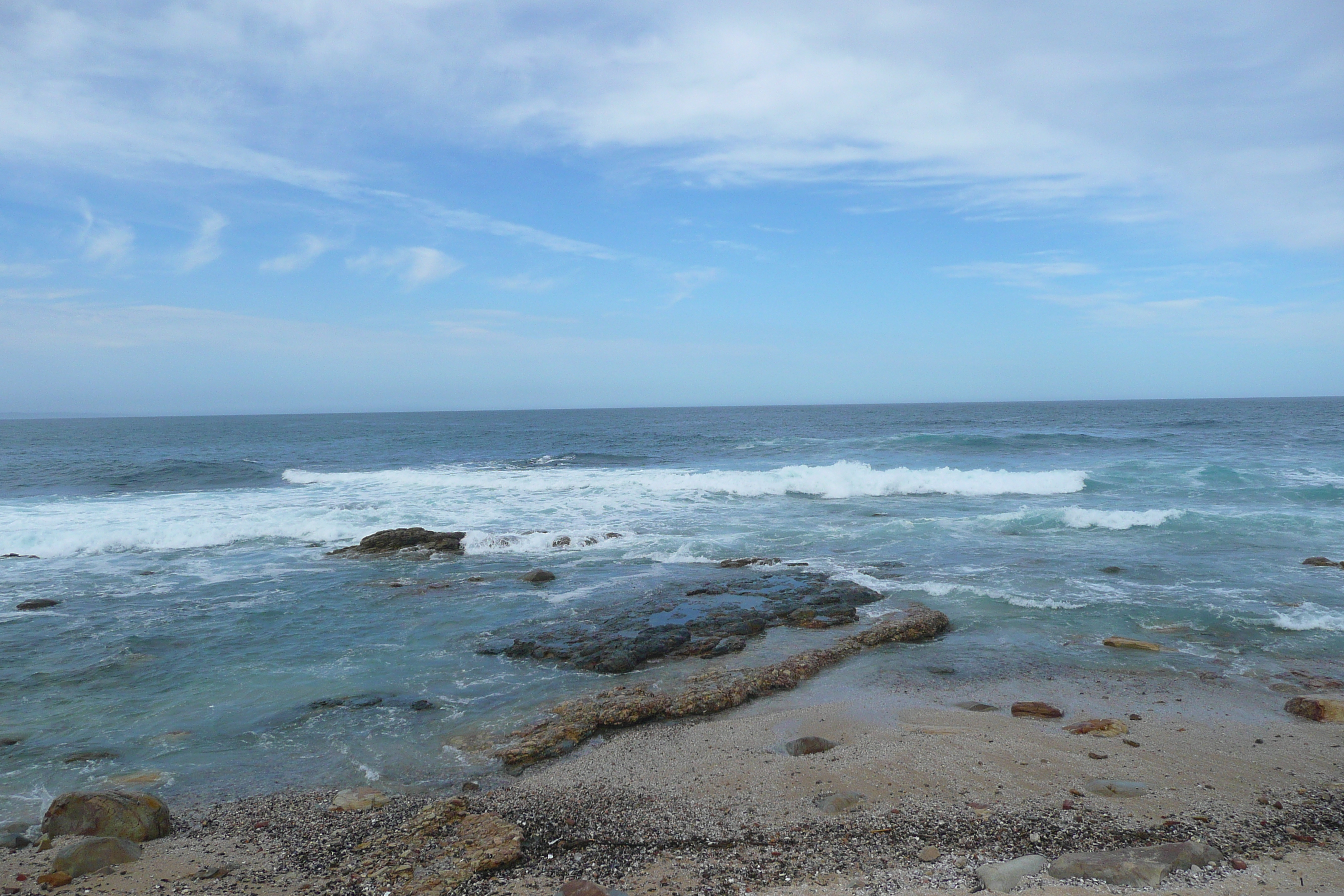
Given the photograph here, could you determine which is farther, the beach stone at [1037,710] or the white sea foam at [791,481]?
the white sea foam at [791,481]

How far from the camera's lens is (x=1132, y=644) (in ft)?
30.5

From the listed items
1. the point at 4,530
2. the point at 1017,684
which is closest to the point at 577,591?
the point at 1017,684

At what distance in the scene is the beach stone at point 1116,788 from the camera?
5.45 metres

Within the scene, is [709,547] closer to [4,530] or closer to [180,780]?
[180,780]

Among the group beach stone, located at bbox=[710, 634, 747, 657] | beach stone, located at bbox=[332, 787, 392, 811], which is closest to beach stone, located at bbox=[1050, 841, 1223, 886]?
beach stone, located at bbox=[332, 787, 392, 811]

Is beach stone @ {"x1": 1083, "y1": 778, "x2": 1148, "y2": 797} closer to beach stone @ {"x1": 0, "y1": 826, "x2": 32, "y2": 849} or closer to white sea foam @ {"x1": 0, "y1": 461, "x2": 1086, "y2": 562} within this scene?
beach stone @ {"x1": 0, "y1": 826, "x2": 32, "y2": 849}

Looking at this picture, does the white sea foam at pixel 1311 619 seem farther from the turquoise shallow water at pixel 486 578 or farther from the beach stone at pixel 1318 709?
the beach stone at pixel 1318 709

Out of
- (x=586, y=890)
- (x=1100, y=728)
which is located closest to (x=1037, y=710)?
(x=1100, y=728)

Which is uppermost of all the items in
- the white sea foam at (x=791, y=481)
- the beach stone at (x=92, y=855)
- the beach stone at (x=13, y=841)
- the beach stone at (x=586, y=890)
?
the white sea foam at (x=791, y=481)

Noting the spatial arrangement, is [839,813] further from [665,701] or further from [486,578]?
[486,578]

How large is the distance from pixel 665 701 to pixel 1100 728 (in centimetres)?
417

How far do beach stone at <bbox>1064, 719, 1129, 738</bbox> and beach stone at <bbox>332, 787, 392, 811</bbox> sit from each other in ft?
20.1

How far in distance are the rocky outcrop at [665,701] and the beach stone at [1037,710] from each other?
2222 mm

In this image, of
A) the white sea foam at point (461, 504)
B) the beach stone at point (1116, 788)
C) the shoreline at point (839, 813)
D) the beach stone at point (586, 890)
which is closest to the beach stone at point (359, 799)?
the shoreline at point (839, 813)
